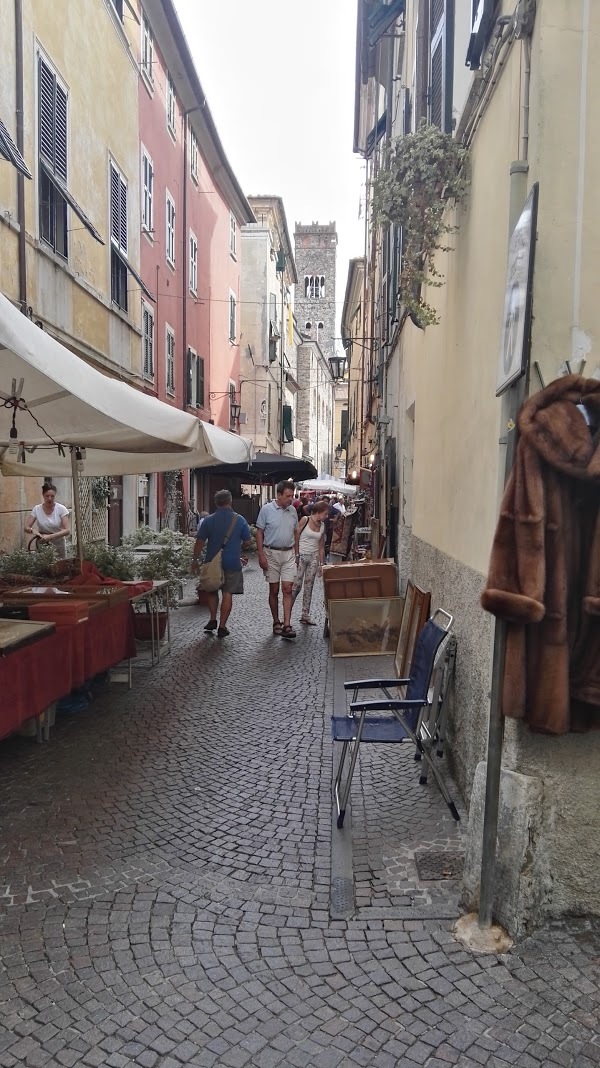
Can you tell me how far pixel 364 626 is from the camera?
26.6 ft

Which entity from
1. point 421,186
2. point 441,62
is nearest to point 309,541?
point 441,62

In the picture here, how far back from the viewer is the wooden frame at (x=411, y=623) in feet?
19.2

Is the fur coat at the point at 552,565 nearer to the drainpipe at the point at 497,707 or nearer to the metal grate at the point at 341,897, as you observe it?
the drainpipe at the point at 497,707

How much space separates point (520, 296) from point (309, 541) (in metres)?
7.24

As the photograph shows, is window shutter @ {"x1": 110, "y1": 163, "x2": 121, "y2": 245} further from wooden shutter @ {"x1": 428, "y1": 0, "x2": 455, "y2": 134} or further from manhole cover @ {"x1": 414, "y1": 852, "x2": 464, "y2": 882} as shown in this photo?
manhole cover @ {"x1": 414, "y1": 852, "x2": 464, "y2": 882}

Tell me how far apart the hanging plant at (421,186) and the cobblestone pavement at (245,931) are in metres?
3.09

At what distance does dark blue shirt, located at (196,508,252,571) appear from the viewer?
905cm

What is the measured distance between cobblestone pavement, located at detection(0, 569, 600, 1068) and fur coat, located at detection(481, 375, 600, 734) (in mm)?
971

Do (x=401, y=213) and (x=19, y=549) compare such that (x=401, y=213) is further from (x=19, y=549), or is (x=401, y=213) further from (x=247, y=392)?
(x=247, y=392)

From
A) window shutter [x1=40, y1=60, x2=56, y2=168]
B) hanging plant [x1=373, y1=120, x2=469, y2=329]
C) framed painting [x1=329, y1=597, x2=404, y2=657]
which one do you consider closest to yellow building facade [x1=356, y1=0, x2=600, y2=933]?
hanging plant [x1=373, y1=120, x2=469, y2=329]

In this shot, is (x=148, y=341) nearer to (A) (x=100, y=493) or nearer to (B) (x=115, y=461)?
(A) (x=100, y=493)

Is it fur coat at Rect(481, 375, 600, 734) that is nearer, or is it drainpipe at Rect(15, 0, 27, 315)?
fur coat at Rect(481, 375, 600, 734)

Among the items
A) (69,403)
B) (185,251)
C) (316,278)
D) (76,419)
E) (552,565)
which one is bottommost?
(552,565)

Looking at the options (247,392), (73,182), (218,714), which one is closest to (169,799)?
(218,714)
